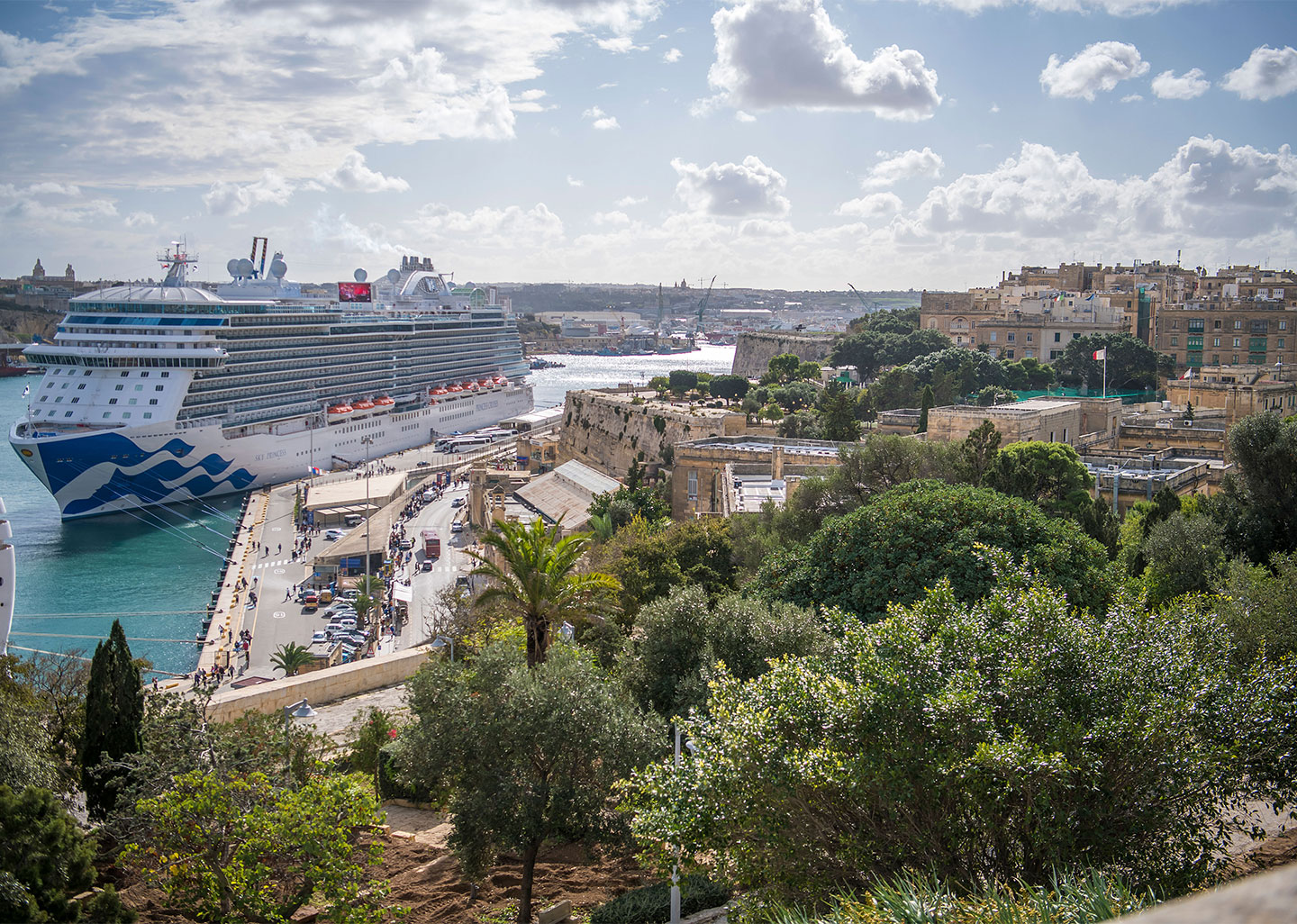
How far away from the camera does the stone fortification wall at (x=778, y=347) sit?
61.0 metres

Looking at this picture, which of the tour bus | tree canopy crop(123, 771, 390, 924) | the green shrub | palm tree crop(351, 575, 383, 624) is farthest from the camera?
the tour bus

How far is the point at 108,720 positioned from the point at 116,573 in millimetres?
23624

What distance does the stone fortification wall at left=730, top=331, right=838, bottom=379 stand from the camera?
6097 centimetres

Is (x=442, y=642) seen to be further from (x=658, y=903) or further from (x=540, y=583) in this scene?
(x=658, y=903)

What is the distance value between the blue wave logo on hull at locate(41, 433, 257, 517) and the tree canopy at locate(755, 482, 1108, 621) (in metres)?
29.8

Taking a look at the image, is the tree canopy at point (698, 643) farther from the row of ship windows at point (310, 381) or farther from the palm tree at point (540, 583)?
the row of ship windows at point (310, 381)

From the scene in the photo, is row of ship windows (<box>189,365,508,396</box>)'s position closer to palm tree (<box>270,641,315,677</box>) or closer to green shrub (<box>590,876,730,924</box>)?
palm tree (<box>270,641,315,677</box>)

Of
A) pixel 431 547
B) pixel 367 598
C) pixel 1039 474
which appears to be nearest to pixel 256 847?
pixel 1039 474

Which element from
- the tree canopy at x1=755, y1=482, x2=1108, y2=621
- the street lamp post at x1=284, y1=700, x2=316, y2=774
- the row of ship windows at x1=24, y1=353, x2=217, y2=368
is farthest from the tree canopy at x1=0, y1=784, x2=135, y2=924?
the row of ship windows at x1=24, y1=353, x2=217, y2=368

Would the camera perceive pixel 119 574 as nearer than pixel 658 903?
No

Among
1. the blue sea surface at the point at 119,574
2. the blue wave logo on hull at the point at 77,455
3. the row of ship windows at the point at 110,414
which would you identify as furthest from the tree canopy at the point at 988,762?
the row of ship windows at the point at 110,414

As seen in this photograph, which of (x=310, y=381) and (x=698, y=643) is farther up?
(x=310, y=381)

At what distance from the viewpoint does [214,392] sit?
3862 cm

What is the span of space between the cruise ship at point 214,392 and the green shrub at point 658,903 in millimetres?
32880
